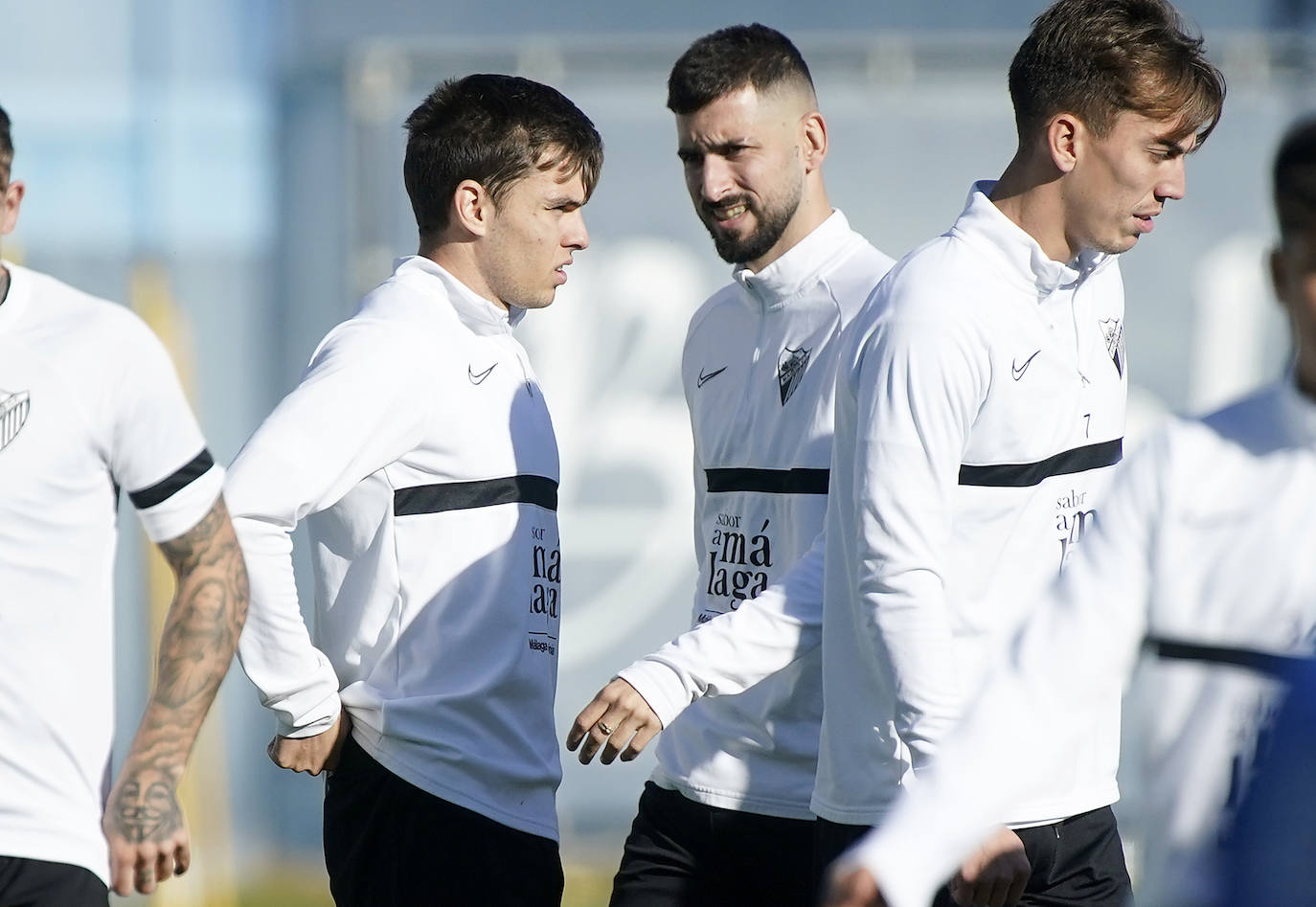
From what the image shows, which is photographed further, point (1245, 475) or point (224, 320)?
point (224, 320)

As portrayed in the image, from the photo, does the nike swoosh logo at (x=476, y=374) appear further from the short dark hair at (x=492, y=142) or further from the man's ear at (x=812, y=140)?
the man's ear at (x=812, y=140)

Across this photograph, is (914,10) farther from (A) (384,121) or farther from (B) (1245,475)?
(B) (1245,475)

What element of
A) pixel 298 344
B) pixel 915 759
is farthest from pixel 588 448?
pixel 915 759

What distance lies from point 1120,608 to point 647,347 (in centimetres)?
568

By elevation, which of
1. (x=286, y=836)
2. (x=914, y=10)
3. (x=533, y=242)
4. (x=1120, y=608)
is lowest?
(x=286, y=836)

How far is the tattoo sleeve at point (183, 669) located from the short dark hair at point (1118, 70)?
4.45 feet

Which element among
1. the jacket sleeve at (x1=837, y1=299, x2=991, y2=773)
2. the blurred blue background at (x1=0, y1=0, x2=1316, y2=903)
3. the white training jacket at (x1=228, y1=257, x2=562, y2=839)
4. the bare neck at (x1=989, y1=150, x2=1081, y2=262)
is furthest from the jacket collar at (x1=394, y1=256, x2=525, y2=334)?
the blurred blue background at (x1=0, y1=0, x2=1316, y2=903)

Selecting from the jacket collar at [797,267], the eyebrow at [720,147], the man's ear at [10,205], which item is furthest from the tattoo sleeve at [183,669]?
the eyebrow at [720,147]

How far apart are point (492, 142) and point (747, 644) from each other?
96 cm

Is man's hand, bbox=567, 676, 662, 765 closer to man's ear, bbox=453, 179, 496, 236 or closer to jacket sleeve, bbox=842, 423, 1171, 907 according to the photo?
man's ear, bbox=453, 179, 496, 236

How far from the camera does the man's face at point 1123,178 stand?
258cm

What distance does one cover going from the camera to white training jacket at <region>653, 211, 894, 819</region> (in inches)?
117

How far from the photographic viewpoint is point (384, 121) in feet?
24.8

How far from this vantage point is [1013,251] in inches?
103
